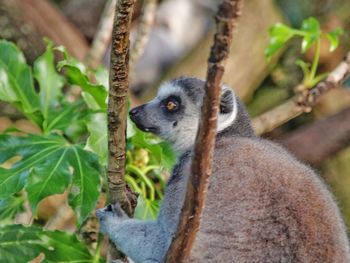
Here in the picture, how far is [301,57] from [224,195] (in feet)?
12.1

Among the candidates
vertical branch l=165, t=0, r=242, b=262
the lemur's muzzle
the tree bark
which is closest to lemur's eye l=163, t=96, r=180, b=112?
the lemur's muzzle

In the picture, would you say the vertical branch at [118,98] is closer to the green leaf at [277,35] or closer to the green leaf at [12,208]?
the green leaf at [12,208]

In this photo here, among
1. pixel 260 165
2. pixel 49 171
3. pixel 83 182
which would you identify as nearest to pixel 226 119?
pixel 260 165

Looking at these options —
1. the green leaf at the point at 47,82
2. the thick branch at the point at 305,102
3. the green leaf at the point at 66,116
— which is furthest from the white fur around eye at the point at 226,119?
the thick branch at the point at 305,102

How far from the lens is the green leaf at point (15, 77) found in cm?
342

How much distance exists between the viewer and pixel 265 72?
6031 mm

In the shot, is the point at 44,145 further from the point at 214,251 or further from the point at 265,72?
the point at 265,72

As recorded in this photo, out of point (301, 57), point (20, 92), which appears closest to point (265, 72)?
point (301, 57)

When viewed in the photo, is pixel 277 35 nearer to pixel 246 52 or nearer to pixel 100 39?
pixel 100 39

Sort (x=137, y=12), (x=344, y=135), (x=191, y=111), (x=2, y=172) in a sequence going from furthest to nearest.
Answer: (x=137, y=12) < (x=344, y=135) < (x=191, y=111) < (x=2, y=172)

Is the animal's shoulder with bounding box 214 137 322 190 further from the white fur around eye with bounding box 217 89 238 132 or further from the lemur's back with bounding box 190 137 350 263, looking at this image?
the white fur around eye with bounding box 217 89 238 132

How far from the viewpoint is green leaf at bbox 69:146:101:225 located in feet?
9.45

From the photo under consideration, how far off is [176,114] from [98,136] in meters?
0.34

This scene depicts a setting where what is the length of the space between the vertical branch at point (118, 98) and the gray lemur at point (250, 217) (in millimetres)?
176
